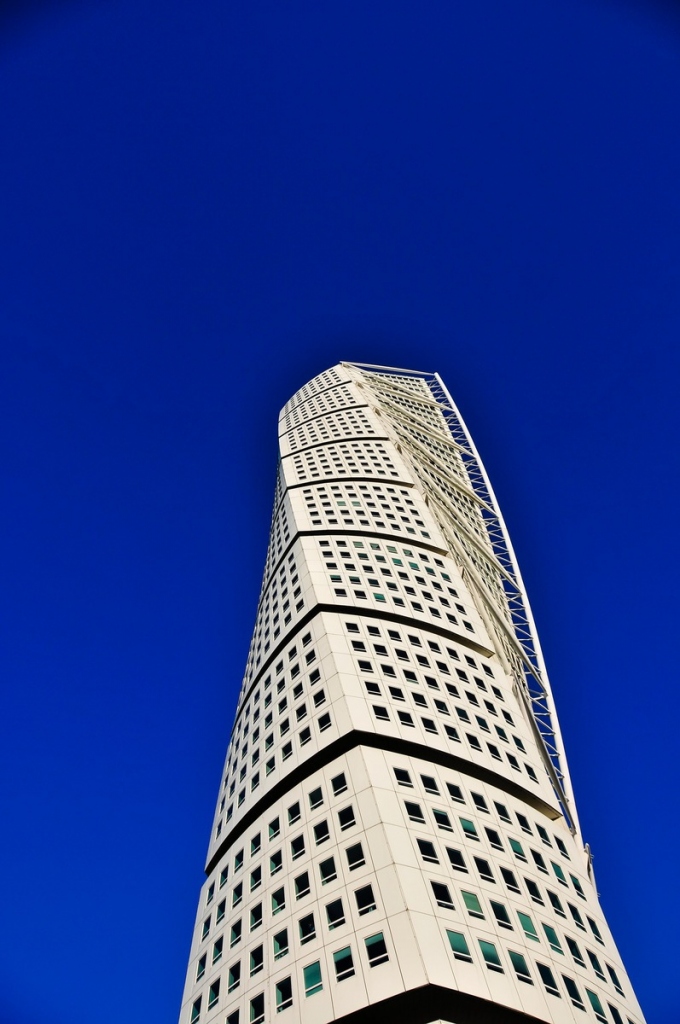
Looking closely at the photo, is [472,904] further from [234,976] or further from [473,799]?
[234,976]

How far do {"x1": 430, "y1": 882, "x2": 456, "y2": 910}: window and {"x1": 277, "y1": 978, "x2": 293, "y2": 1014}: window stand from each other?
5058mm

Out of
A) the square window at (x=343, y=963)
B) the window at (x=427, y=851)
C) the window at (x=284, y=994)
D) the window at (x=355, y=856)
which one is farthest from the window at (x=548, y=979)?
the window at (x=284, y=994)

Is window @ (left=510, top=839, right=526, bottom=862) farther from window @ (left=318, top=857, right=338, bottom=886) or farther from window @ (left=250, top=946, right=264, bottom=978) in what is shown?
window @ (left=250, top=946, right=264, bottom=978)

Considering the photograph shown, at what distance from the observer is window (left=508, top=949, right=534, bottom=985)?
22000 mm

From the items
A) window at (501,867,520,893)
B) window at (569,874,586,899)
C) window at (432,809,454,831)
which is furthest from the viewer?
window at (569,874,586,899)

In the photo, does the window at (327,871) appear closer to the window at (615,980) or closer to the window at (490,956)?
the window at (490,956)

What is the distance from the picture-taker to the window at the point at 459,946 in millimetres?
21531

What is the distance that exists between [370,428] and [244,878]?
44702mm

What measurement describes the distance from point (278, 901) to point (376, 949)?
5.07 meters

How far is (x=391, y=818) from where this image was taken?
2562cm

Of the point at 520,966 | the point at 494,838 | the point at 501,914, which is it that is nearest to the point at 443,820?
the point at 494,838

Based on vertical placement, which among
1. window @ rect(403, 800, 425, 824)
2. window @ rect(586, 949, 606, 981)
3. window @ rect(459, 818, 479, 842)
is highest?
window @ rect(403, 800, 425, 824)

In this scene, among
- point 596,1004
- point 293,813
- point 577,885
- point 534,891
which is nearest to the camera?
point 596,1004

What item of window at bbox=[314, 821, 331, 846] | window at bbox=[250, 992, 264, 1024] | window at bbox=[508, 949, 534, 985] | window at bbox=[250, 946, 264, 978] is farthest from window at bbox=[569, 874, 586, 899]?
window at bbox=[250, 992, 264, 1024]
